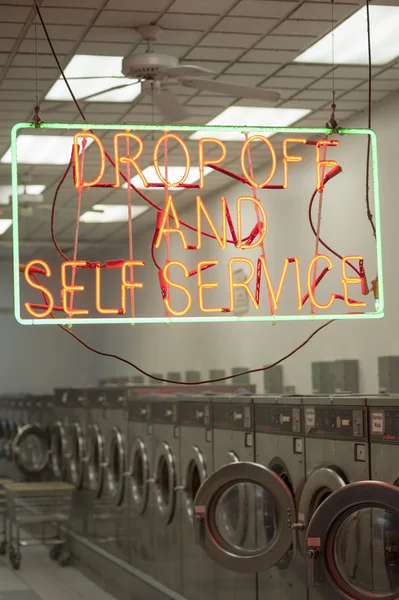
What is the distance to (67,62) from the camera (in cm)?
702

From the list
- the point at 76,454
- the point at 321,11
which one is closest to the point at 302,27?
the point at 321,11

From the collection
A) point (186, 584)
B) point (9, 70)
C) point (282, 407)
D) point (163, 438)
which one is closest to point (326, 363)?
point (163, 438)

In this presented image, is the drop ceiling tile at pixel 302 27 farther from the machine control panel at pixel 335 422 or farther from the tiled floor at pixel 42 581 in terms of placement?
the tiled floor at pixel 42 581

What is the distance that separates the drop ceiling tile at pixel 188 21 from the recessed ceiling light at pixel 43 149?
2.28 metres

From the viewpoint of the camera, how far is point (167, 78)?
20.4 ft

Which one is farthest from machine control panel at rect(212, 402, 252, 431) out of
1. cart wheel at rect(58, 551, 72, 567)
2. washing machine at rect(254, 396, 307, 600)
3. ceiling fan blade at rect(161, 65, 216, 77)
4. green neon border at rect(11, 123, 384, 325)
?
cart wheel at rect(58, 551, 72, 567)

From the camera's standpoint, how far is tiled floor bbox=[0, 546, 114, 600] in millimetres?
8188

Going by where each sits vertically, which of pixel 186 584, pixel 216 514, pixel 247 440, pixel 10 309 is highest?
pixel 10 309

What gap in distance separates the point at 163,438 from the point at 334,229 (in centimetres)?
243

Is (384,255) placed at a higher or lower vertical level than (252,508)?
higher

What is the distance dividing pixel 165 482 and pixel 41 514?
8.34 ft

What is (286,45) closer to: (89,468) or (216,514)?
(216,514)

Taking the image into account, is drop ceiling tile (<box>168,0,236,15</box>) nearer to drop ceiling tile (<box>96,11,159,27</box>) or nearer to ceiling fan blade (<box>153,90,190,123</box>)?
drop ceiling tile (<box>96,11,159,27</box>)

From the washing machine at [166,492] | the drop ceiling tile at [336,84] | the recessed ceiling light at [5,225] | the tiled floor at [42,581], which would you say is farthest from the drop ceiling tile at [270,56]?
the tiled floor at [42,581]
